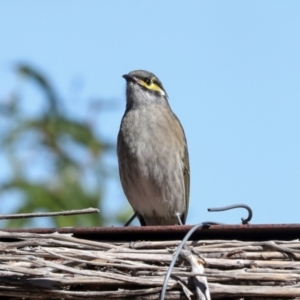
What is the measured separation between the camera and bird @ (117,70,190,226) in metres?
8.32

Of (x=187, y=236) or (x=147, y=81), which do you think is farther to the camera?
(x=147, y=81)

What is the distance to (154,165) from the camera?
833 centimetres

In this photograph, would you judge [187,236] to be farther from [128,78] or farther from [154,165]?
[128,78]

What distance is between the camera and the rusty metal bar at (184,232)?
4429 millimetres

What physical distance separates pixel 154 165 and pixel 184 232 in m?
3.83

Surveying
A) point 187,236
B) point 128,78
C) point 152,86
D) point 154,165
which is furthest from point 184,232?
point 152,86

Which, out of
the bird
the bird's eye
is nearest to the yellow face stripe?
the bird's eye

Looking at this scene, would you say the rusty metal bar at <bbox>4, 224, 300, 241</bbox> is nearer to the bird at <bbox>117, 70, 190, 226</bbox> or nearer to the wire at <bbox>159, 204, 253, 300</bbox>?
the wire at <bbox>159, 204, 253, 300</bbox>

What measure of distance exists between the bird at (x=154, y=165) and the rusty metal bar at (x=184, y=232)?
12.0 feet

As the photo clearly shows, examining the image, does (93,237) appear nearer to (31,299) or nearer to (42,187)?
(31,299)

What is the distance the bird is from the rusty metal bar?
3658 mm

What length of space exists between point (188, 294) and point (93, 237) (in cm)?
65

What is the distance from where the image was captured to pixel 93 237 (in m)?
4.63

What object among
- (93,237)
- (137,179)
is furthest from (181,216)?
(93,237)
